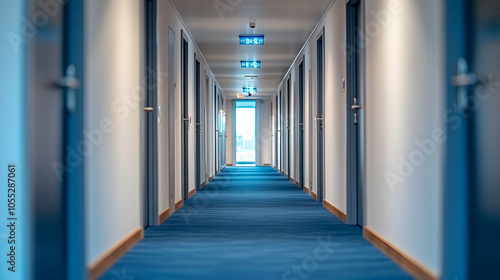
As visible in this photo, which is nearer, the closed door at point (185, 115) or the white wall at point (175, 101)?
the white wall at point (175, 101)

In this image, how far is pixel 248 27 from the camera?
8492 millimetres

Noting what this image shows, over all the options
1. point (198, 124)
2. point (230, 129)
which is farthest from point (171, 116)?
point (230, 129)

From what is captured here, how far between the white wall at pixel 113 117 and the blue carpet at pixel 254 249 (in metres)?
0.30

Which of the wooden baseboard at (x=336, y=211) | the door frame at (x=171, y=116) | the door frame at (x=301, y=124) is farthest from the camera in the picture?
the door frame at (x=301, y=124)

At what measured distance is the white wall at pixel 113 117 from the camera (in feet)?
10.6

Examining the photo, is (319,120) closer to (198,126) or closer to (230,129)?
(198,126)

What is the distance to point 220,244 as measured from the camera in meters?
4.51

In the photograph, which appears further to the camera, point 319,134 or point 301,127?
point 301,127

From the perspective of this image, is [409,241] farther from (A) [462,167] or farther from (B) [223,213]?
(B) [223,213]

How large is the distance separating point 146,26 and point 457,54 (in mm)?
3507

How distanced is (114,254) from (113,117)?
0.95m

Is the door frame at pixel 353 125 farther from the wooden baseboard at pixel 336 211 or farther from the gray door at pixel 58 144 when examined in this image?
the gray door at pixel 58 144

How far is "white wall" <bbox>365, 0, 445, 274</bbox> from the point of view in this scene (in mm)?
2996

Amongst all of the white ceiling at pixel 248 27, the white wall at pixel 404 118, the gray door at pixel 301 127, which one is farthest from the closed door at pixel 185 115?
the white wall at pixel 404 118
